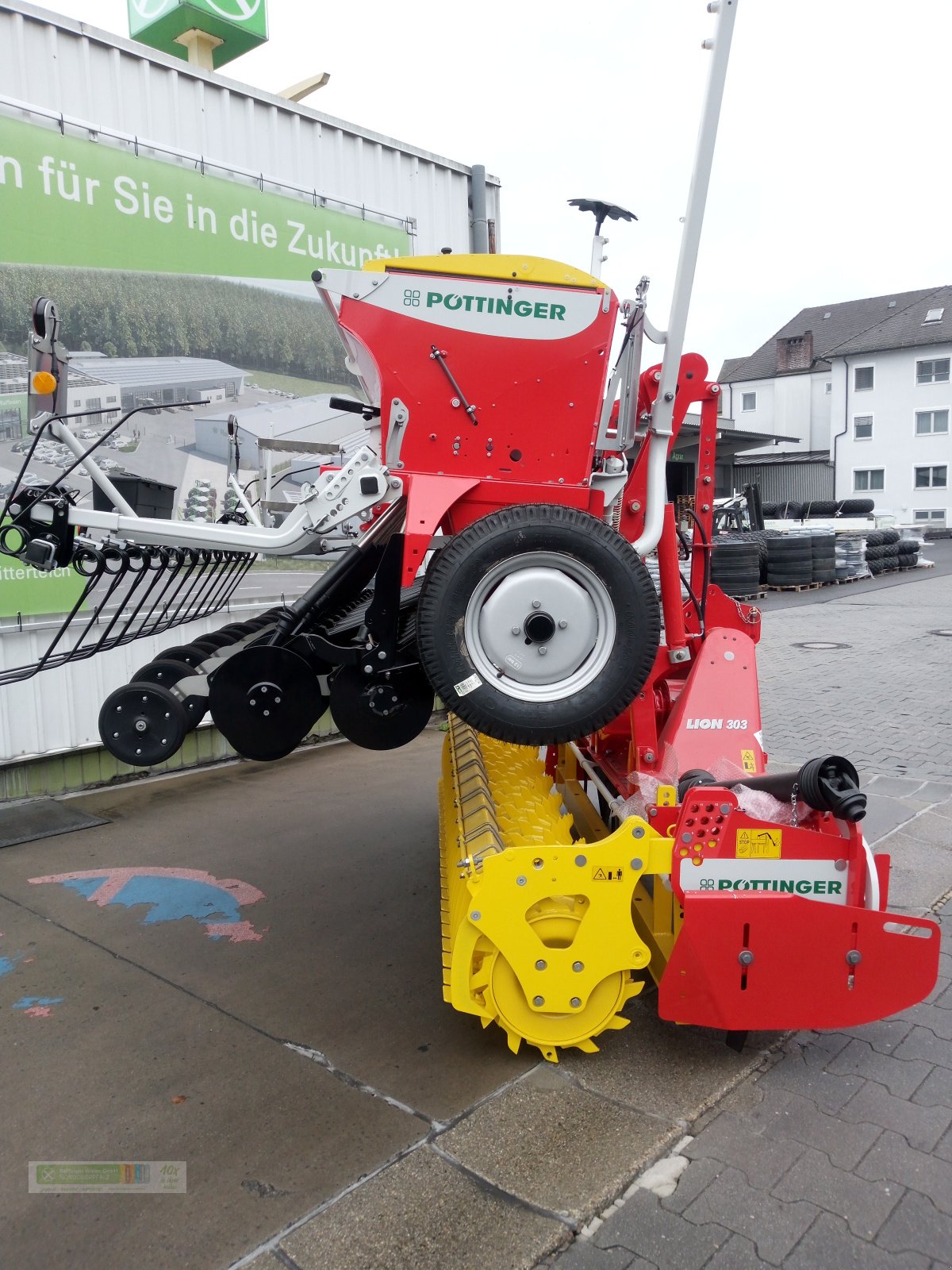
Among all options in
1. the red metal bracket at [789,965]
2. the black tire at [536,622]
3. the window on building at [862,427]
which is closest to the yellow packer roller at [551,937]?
the red metal bracket at [789,965]

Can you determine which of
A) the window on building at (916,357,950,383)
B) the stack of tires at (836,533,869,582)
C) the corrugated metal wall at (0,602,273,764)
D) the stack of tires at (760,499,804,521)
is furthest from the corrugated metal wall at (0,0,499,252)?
the window on building at (916,357,950,383)

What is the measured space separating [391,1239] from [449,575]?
69.0 inches

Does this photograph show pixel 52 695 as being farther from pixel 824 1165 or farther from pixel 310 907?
pixel 824 1165

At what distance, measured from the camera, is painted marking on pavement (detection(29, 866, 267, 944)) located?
172 inches

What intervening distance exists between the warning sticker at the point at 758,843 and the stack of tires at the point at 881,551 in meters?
19.8

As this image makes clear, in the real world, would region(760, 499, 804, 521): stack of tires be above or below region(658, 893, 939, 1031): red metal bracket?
above

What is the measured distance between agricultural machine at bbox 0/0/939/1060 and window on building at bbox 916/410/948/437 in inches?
1669

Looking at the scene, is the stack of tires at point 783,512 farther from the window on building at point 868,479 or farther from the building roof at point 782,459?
the window on building at point 868,479

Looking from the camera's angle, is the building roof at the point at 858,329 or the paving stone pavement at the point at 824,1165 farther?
the building roof at the point at 858,329

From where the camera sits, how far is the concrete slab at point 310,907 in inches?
130

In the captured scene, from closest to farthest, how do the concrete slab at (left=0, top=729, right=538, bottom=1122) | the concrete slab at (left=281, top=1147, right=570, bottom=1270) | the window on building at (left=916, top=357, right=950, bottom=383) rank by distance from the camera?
the concrete slab at (left=281, top=1147, right=570, bottom=1270) < the concrete slab at (left=0, top=729, right=538, bottom=1122) < the window on building at (left=916, top=357, right=950, bottom=383)

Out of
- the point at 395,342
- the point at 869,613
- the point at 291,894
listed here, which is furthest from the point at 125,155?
the point at 869,613

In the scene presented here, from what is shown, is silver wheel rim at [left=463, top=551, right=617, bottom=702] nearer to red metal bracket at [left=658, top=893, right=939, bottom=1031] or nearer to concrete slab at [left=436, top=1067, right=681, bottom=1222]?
red metal bracket at [left=658, top=893, right=939, bottom=1031]

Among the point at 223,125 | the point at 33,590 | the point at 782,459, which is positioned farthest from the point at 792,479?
the point at 33,590
